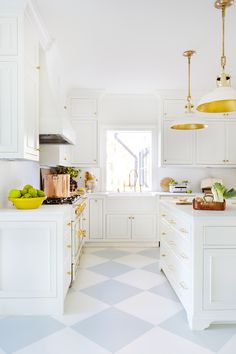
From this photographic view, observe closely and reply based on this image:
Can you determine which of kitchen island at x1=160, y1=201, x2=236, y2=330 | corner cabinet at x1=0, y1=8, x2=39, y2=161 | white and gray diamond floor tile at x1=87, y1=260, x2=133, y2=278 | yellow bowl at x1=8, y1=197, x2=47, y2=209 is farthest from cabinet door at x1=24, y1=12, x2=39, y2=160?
white and gray diamond floor tile at x1=87, y1=260, x2=133, y2=278

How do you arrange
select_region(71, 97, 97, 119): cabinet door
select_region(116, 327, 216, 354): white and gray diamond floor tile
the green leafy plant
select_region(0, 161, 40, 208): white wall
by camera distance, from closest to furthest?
select_region(116, 327, 216, 354): white and gray diamond floor tile < the green leafy plant < select_region(0, 161, 40, 208): white wall < select_region(71, 97, 97, 119): cabinet door

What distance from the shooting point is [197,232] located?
2.15 m

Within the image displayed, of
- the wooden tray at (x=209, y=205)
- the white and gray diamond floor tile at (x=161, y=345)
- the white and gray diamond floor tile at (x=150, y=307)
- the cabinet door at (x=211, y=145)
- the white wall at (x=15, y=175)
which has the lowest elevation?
the white and gray diamond floor tile at (x=161, y=345)

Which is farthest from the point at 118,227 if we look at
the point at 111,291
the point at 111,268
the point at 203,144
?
the point at 203,144

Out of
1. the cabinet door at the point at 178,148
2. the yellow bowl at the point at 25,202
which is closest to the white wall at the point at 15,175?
the yellow bowl at the point at 25,202

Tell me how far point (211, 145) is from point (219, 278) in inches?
125

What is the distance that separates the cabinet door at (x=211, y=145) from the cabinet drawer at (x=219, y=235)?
2917 mm

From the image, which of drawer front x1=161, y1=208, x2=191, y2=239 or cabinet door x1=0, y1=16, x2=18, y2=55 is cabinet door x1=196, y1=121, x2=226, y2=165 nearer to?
drawer front x1=161, y1=208, x2=191, y2=239

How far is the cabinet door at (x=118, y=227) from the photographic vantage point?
469cm

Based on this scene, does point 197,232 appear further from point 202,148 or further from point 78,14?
point 202,148

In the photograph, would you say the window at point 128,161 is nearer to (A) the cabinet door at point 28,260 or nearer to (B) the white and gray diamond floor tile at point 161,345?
(A) the cabinet door at point 28,260

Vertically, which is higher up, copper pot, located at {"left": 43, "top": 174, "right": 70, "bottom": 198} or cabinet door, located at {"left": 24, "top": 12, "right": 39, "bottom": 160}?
cabinet door, located at {"left": 24, "top": 12, "right": 39, "bottom": 160}

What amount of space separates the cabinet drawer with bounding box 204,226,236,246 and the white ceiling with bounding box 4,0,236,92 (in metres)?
1.81

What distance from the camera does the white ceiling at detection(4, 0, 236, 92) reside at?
97.3 inches
